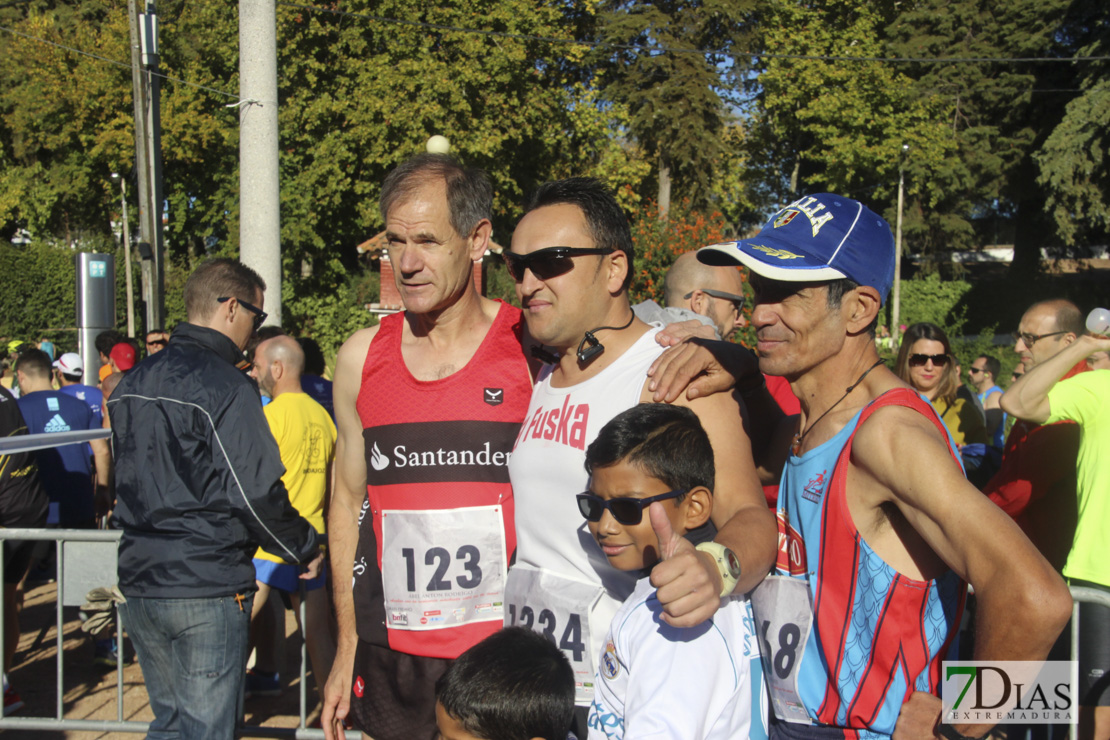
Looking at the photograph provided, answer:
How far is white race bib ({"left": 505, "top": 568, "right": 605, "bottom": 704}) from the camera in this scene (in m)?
2.25

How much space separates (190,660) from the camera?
3.46 m

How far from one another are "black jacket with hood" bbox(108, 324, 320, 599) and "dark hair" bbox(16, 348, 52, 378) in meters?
4.13

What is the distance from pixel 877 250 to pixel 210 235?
105 feet

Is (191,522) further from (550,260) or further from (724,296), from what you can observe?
(724,296)

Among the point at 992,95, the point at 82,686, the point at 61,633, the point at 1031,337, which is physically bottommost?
the point at 82,686

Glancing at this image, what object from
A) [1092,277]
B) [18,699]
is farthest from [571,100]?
[18,699]

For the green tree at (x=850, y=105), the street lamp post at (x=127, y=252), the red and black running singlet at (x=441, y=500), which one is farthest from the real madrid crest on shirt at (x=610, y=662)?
the green tree at (x=850, y=105)

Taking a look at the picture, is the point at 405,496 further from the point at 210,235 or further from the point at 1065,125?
the point at 210,235

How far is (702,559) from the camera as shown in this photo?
175 cm

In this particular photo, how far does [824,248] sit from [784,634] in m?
0.95

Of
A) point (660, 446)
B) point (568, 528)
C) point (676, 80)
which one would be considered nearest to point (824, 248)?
point (660, 446)

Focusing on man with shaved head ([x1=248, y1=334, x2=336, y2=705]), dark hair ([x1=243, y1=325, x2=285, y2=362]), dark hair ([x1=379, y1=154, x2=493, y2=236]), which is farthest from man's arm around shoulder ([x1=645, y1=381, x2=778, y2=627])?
dark hair ([x1=243, y1=325, x2=285, y2=362])

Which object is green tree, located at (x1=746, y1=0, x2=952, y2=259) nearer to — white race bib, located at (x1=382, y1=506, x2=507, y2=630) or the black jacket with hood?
the black jacket with hood

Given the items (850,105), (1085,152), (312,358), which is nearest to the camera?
(312,358)
